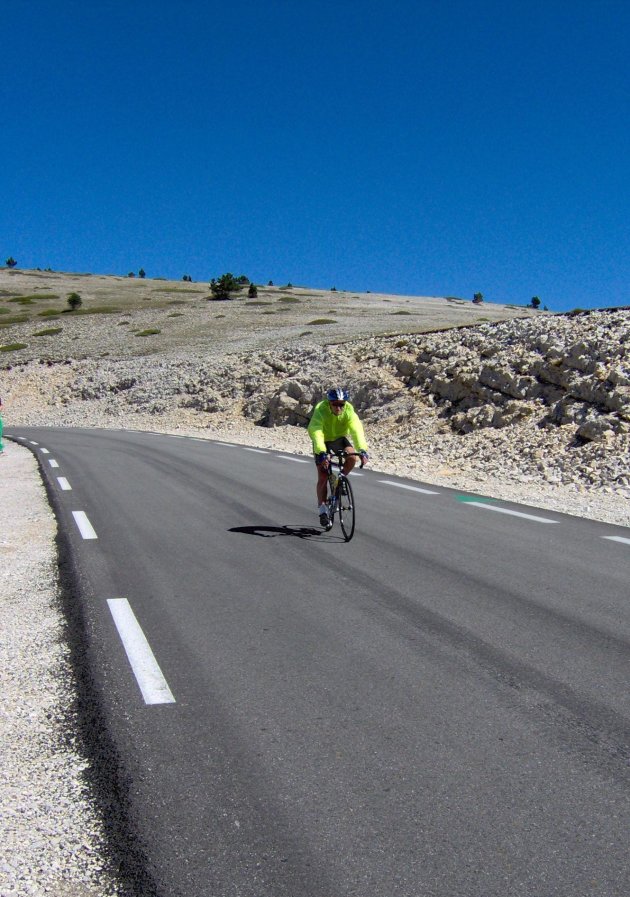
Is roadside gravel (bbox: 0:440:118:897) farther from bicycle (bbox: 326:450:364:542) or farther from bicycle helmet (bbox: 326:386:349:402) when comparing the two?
bicycle helmet (bbox: 326:386:349:402)

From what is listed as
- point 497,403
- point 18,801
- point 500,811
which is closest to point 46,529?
point 18,801

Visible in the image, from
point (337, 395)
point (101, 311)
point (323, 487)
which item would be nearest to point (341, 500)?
point (323, 487)

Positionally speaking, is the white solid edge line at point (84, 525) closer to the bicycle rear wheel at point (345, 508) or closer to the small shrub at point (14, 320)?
the bicycle rear wheel at point (345, 508)

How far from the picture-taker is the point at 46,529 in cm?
927

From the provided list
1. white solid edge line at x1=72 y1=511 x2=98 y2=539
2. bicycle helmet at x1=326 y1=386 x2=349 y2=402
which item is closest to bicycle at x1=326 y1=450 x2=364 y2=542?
bicycle helmet at x1=326 y1=386 x2=349 y2=402

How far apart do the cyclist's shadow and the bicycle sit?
0.90 ft

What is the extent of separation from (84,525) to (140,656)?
194 inches

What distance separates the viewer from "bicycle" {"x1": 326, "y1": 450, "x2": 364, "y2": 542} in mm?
8898

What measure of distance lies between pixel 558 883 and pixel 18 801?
7.15ft

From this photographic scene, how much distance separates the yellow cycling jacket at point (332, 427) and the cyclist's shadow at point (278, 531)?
3.28ft

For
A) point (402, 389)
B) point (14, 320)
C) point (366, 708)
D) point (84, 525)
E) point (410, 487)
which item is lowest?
point (84, 525)

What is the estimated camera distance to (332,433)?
9.58 metres

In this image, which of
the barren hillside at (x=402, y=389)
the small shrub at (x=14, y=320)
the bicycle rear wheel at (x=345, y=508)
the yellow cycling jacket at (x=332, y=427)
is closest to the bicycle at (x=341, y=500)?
the bicycle rear wheel at (x=345, y=508)

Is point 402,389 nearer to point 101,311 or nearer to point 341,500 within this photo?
point 341,500
